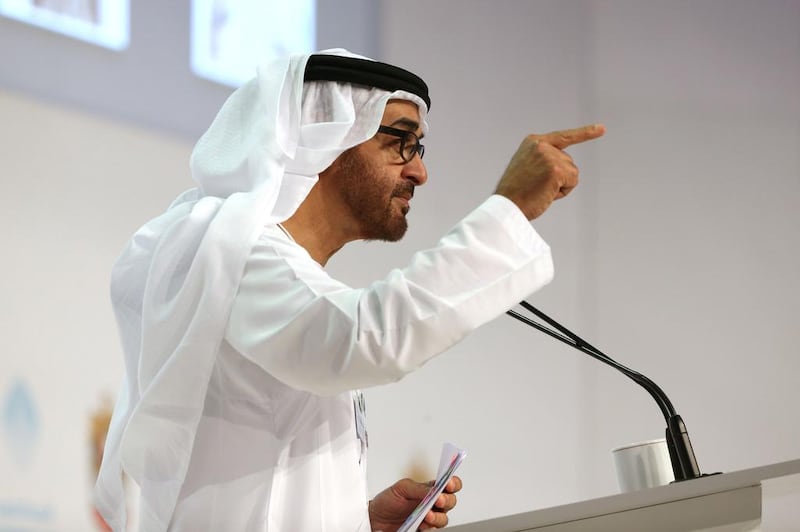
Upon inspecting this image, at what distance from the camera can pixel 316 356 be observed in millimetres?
1581

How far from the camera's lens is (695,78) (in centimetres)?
566

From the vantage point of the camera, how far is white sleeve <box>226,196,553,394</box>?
1568mm

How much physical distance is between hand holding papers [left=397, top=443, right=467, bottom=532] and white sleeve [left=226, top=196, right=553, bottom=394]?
18 cm

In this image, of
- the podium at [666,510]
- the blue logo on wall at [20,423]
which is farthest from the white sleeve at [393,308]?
the blue logo on wall at [20,423]

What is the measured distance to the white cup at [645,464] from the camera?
2076 mm

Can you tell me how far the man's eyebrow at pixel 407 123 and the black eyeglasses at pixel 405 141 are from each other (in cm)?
1

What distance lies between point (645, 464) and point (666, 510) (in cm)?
58

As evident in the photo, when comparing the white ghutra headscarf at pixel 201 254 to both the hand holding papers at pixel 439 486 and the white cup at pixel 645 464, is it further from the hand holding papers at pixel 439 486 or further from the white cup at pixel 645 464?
the white cup at pixel 645 464

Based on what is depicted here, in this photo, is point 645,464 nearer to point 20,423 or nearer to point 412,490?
point 412,490

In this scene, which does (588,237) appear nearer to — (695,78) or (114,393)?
(695,78)

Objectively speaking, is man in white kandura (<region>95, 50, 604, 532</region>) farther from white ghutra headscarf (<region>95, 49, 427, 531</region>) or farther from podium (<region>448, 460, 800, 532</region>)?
podium (<region>448, 460, 800, 532</region>)

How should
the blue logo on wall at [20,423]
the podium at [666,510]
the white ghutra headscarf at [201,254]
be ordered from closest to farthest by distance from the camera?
the podium at [666,510], the white ghutra headscarf at [201,254], the blue logo on wall at [20,423]

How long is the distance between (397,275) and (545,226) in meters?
4.04

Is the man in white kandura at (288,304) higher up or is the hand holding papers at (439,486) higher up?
the man in white kandura at (288,304)
